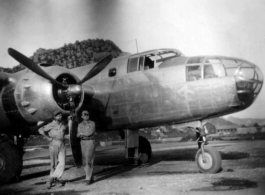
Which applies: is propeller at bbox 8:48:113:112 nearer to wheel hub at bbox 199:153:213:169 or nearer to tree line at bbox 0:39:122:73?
wheel hub at bbox 199:153:213:169

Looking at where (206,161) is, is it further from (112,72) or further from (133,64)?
(112,72)

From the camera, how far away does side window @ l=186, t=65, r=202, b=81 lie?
751 cm

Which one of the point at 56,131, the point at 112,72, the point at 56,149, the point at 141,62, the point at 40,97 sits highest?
the point at 141,62

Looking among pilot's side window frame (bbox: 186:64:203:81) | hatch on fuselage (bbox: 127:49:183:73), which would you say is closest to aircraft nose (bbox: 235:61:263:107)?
pilot's side window frame (bbox: 186:64:203:81)

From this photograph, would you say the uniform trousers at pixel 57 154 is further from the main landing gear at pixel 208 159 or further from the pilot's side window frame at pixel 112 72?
the main landing gear at pixel 208 159

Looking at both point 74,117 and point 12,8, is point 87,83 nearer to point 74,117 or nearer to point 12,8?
point 74,117

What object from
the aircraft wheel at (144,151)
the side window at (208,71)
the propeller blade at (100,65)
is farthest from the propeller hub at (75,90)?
the aircraft wheel at (144,151)

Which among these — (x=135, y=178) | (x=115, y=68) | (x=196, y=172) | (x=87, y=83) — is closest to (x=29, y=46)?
(x=87, y=83)

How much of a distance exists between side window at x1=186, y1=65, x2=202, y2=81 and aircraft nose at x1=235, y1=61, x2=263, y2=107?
0.98m

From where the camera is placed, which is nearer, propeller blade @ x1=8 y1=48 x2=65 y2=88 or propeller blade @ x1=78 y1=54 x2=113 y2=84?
propeller blade @ x1=8 y1=48 x2=65 y2=88

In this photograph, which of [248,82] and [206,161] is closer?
[248,82]

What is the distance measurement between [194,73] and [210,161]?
240cm

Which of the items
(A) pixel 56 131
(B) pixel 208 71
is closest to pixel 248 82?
(B) pixel 208 71

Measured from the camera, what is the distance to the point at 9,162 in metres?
7.92
